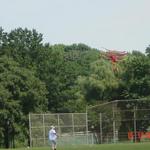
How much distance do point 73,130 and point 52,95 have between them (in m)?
23.6

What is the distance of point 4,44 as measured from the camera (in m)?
90.1

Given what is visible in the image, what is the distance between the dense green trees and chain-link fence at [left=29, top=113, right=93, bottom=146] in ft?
33.3

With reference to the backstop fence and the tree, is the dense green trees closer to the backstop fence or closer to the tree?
the tree

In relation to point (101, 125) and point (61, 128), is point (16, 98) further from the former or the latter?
point (101, 125)

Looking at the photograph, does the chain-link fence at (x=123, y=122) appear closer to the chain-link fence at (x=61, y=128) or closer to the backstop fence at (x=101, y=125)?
the backstop fence at (x=101, y=125)

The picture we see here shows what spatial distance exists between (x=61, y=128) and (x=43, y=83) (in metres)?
18.0

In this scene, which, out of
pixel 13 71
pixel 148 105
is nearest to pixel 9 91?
pixel 13 71

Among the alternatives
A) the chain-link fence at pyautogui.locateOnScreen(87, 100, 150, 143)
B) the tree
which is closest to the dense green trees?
the tree

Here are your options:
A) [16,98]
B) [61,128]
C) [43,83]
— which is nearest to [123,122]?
[61,128]

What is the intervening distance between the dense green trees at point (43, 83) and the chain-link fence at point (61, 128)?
33.3ft

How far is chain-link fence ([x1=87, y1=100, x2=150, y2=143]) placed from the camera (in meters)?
62.2

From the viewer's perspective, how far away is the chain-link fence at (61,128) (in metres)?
62.8

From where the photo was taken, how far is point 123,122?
6306 cm

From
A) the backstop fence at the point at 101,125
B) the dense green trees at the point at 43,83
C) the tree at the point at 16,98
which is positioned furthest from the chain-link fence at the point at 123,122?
the dense green trees at the point at 43,83
